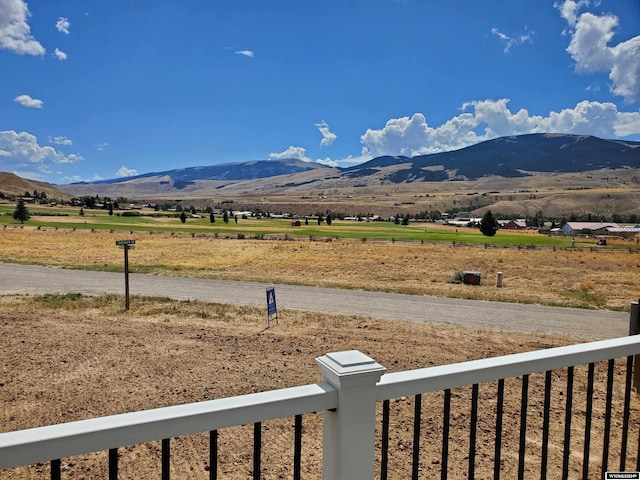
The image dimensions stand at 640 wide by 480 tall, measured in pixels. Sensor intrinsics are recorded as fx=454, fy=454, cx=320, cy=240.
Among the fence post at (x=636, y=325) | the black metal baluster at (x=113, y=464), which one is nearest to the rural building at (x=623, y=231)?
the fence post at (x=636, y=325)

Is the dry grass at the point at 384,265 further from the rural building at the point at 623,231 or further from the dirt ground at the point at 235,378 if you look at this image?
the rural building at the point at 623,231

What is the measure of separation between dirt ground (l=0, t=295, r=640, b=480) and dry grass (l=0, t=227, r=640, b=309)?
9411 millimetres

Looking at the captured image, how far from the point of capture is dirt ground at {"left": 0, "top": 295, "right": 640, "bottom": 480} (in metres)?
5.08

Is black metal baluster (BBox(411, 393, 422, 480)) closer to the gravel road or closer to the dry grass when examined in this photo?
the gravel road

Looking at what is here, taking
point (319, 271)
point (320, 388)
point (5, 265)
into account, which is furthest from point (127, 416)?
point (5, 265)

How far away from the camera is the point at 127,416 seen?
5.86ft

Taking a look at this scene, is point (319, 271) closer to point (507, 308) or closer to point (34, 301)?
point (507, 308)

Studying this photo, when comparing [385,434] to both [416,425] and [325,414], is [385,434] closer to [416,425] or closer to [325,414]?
[416,425]

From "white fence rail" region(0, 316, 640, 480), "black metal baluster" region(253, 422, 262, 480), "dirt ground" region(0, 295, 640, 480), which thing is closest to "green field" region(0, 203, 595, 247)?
"dirt ground" region(0, 295, 640, 480)

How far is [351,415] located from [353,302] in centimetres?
1494

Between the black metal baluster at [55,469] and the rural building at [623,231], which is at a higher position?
the black metal baluster at [55,469]

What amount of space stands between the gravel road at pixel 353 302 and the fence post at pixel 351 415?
A: 37.5 ft

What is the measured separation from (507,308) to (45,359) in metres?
14.2

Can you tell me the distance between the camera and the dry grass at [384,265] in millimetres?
21328
